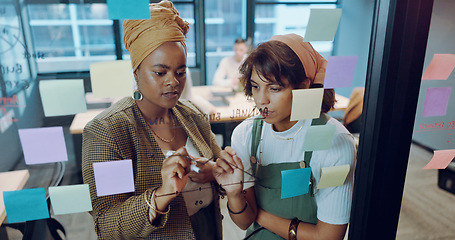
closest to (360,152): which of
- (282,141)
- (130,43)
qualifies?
(282,141)

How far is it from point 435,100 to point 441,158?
171 mm

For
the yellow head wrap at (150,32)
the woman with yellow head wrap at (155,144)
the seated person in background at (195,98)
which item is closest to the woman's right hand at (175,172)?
the woman with yellow head wrap at (155,144)

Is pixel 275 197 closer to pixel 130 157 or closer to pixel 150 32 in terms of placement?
pixel 130 157

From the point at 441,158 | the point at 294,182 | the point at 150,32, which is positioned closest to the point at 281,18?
the point at 150,32

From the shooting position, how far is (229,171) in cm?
73

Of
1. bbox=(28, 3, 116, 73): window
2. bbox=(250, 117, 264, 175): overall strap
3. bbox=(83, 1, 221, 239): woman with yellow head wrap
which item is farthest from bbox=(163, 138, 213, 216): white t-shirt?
bbox=(28, 3, 116, 73): window

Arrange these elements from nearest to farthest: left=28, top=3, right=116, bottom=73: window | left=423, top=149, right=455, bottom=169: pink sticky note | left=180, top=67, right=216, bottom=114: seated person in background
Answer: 1. left=28, top=3, right=116, bottom=73: window
2. left=180, top=67, right=216, bottom=114: seated person in background
3. left=423, top=149, right=455, bottom=169: pink sticky note

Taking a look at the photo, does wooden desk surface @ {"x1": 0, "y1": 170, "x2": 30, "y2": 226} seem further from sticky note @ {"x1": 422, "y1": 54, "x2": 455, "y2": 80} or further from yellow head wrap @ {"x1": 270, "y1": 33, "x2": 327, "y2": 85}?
sticky note @ {"x1": 422, "y1": 54, "x2": 455, "y2": 80}

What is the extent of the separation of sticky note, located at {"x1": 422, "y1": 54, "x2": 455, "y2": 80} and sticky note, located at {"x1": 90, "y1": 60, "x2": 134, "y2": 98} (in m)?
0.71

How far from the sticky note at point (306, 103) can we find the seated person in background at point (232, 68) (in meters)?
0.14

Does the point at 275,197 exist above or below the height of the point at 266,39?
below

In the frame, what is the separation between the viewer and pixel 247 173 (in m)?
0.77

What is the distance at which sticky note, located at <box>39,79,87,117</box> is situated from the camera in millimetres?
557

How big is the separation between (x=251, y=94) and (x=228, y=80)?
61mm
